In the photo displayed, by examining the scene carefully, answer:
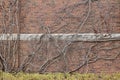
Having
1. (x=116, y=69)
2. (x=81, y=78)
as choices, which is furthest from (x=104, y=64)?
(x=81, y=78)

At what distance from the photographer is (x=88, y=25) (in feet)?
28.4

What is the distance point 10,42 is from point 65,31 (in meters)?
1.55

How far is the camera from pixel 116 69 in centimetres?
856

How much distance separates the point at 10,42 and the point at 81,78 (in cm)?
222

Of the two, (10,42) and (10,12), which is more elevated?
(10,12)

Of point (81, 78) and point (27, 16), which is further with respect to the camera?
point (27, 16)

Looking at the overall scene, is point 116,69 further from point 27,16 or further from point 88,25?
point 27,16

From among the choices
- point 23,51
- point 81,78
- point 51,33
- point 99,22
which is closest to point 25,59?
point 23,51

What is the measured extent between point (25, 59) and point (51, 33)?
1.02m

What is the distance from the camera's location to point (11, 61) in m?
8.73

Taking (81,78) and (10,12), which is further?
(10,12)

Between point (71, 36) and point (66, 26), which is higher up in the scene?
point (66, 26)

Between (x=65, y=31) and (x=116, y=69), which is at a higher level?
(x=65, y=31)

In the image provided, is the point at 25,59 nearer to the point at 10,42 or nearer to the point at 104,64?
the point at 10,42
